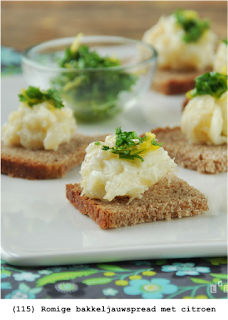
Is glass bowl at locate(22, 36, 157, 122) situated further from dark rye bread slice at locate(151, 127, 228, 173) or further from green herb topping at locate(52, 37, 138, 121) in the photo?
dark rye bread slice at locate(151, 127, 228, 173)

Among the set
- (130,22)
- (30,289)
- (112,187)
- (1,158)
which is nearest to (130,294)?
(30,289)

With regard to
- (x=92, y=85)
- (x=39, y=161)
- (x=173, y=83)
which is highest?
(x=92, y=85)

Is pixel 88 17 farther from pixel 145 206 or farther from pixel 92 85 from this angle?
pixel 145 206

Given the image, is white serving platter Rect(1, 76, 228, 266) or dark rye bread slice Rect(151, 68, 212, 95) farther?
dark rye bread slice Rect(151, 68, 212, 95)

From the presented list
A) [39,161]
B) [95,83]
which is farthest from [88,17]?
[39,161]

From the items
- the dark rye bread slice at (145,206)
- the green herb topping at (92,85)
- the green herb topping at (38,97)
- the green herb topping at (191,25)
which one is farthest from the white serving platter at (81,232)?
the green herb topping at (191,25)

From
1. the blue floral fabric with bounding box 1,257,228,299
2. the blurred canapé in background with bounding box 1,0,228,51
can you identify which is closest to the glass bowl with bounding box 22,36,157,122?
the blue floral fabric with bounding box 1,257,228,299

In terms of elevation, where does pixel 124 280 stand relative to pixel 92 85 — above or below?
below
